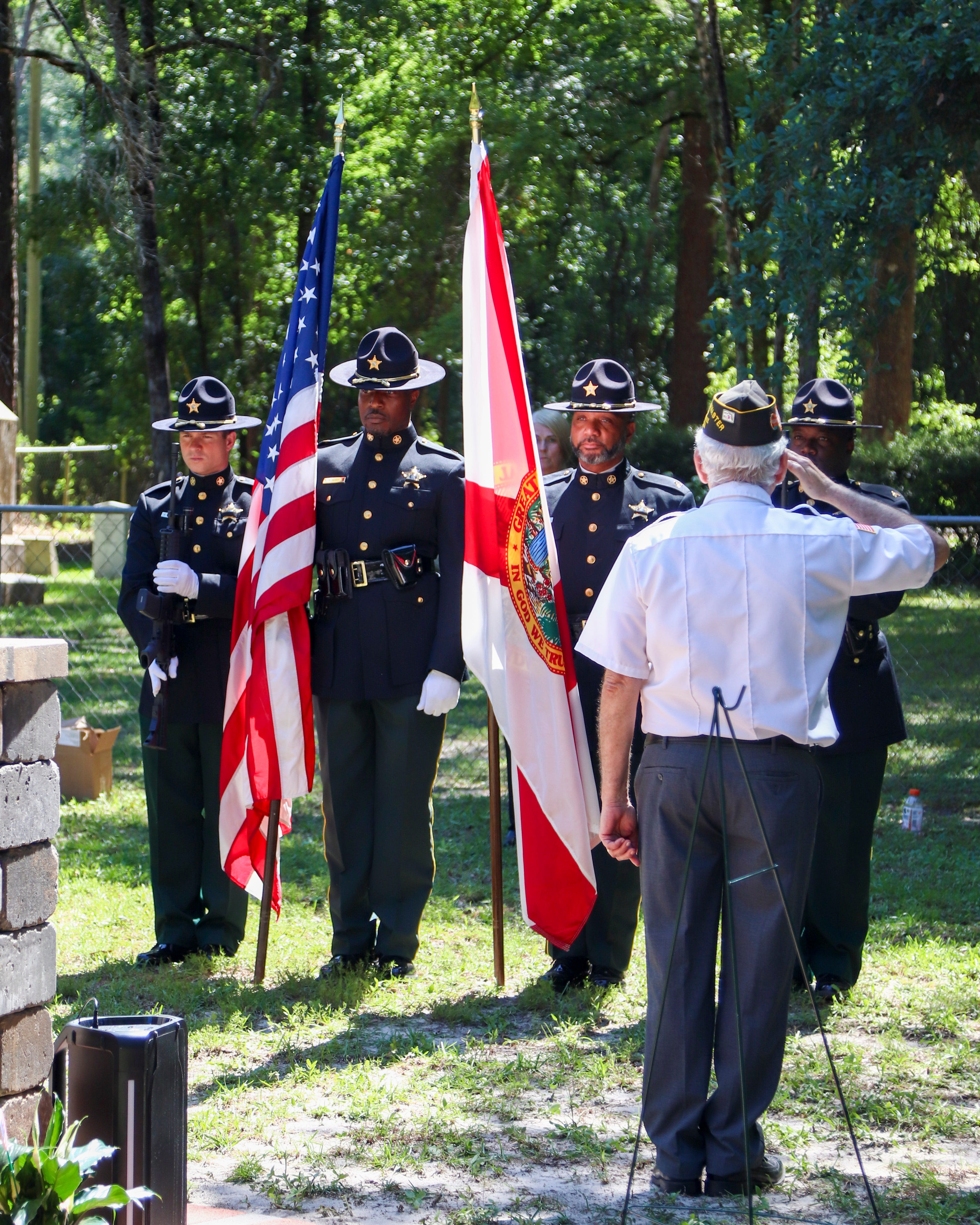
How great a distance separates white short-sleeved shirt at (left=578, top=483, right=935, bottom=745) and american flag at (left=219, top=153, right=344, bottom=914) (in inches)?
82.7

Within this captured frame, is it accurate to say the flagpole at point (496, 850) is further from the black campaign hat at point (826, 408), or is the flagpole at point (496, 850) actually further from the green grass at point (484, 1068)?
the black campaign hat at point (826, 408)

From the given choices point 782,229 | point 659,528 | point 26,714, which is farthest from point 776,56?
point 26,714

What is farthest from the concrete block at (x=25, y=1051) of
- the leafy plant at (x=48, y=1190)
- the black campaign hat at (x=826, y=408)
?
the black campaign hat at (x=826, y=408)

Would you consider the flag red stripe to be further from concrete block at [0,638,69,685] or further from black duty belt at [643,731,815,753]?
concrete block at [0,638,69,685]

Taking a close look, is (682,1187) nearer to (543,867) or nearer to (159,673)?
(543,867)

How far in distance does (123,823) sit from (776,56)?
25.5 ft

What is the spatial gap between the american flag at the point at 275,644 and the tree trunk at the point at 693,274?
16.2 m

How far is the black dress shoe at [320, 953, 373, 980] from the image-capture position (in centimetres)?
542

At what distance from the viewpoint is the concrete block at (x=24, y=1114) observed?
3.49 metres

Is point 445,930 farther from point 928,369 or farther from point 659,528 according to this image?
point 928,369

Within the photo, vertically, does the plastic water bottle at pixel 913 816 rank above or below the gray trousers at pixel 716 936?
below

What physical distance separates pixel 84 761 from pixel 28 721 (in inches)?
211

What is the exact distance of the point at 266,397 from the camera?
22.3m

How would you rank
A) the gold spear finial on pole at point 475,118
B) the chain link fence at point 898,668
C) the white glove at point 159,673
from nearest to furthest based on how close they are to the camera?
1. the gold spear finial on pole at point 475,118
2. the white glove at point 159,673
3. the chain link fence at point 898,668
